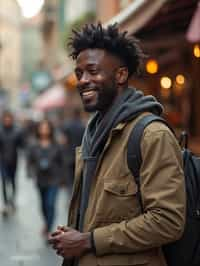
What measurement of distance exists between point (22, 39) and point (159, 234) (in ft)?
302

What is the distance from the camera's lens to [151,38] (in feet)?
37.0

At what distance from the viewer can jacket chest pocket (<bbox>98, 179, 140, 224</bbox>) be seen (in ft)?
9.98

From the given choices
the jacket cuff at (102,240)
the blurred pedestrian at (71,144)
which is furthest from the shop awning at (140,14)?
the jacket cuff at (102,240)

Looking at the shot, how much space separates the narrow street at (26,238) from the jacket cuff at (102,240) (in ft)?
16.8

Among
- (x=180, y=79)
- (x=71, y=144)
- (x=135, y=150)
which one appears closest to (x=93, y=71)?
(x=135, y=150)

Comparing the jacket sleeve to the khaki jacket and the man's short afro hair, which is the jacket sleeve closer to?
the khaki jacket

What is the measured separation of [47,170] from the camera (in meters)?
10.3

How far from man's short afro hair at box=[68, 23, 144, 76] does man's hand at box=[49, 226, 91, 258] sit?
0.72 meters

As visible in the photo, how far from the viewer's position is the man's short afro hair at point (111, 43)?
3234mm

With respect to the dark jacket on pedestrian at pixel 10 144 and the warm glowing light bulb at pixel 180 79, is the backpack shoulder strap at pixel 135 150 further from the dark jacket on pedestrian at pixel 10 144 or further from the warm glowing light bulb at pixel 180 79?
the warm glowing light bulb at pixel 180 79

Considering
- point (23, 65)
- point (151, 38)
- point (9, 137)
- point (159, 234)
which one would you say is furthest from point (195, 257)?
point (23, 65)

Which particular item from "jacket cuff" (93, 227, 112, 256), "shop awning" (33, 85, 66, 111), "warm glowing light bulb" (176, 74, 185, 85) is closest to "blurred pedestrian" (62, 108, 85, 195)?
"warm glowing light bulb" (176, 74, 185, 85)

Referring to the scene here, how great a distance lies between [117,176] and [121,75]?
17.6 inches

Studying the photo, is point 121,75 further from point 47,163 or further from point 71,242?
point 47,163
